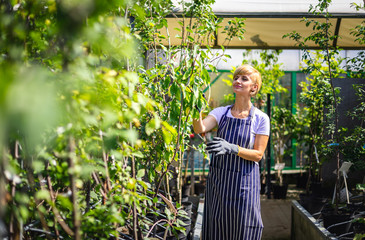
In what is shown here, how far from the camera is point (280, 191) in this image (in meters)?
5.00

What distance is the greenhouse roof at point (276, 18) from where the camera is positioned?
366 centimetres

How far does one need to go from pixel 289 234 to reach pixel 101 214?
3.24 meters

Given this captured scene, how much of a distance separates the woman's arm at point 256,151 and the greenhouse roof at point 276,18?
1655 mm

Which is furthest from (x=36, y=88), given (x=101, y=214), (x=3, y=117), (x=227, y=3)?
(x=227, y=3)

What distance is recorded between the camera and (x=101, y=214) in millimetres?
1066


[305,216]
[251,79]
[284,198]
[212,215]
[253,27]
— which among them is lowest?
[284,198]

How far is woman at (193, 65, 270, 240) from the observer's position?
2064mm

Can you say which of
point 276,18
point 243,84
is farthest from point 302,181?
point 243,84

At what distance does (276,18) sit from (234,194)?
2572mm

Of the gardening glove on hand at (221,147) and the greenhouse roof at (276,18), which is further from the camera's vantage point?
the greenhouse roof at (276,18)

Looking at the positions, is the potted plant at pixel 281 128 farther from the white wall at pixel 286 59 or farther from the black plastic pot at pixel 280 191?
the white wall at pixel 286 59

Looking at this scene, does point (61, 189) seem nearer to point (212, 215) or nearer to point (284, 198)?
point (212, 215)

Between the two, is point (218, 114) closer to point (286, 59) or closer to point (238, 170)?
point (238, 170)

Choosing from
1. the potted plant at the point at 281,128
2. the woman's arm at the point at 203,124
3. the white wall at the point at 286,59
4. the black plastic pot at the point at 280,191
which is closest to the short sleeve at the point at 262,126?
the woman's arm at the point at 203,124
